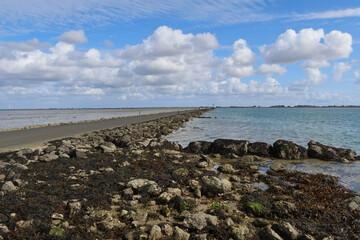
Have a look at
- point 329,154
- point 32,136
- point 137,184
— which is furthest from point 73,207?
point 32,136

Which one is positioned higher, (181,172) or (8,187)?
(8,187)

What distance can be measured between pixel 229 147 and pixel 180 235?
11.5 m

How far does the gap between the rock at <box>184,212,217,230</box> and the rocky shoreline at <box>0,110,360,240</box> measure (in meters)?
0.02

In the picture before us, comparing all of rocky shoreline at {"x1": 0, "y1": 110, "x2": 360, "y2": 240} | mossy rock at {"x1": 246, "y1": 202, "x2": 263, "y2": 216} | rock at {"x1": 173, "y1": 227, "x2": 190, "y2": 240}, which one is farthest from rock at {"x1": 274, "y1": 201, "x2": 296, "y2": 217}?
rock at {"x1": 173, "y1": 227, "x2": 190, "y2": 240}

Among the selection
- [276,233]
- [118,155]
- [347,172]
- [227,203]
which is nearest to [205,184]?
[227,203]

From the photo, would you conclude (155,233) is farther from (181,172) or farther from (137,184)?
(181,172)

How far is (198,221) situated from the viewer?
5.73m

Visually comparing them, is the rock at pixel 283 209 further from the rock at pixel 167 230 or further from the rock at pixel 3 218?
the rock at pixel 3 218

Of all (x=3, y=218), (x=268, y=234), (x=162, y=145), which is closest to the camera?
(x=268, y=234)

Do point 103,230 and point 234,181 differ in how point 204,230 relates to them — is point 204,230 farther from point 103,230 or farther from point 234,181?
point 234,181

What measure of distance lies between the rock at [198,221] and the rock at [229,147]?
1062cm

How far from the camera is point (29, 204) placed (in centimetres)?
666

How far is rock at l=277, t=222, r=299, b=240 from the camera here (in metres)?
5.42

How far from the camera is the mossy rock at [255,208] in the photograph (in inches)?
263
